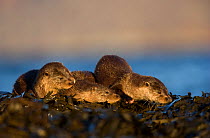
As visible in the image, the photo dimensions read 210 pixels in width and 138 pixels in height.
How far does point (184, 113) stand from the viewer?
16.2 ft

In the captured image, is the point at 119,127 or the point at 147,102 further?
the point at 147,102

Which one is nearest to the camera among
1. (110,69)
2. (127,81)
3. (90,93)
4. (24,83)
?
(90,93)

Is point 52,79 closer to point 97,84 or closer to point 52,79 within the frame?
point 52,79

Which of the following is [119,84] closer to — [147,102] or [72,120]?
[147,102]

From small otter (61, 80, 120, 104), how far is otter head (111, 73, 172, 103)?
902 millimetres

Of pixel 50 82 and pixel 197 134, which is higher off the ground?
pixel 50 82

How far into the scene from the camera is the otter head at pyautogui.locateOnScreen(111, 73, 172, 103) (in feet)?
23.1

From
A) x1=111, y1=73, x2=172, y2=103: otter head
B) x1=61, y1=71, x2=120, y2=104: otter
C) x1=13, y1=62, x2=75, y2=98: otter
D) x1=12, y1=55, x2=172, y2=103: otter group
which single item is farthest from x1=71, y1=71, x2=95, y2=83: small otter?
x1=61, y1=71, x2=120, y2=104: otter

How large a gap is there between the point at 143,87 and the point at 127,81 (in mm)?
555

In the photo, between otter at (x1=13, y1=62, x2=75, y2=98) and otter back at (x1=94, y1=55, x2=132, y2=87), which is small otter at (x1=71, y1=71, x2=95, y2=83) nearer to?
otter back at (x1=94, y1=55, x2=132, y2=87)

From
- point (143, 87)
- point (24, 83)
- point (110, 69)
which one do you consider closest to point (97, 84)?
point (143, 87)

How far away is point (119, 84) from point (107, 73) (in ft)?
2.13

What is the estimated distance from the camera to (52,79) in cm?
691

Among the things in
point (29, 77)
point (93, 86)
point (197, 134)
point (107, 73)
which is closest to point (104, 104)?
point (93, 86)
